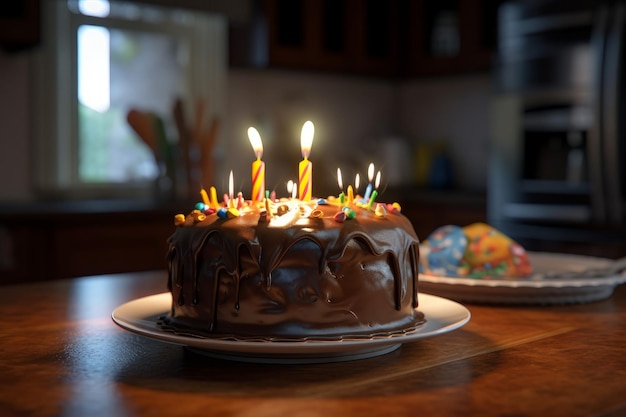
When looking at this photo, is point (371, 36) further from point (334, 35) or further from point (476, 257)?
point (476, 257)

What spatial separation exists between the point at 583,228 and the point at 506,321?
236 cm

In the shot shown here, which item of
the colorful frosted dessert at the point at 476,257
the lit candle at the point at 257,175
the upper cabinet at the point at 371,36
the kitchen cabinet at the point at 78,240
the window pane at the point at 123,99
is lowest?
the kitchen cabinet at the point at 78,240

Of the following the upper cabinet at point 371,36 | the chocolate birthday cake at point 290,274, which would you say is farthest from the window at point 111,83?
the chocolate birthday cake at point 290,274

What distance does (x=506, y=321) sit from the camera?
1.14 metres

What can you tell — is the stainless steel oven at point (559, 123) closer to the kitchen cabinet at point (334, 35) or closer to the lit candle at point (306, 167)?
the kitchen cabinet at point (334, 35)

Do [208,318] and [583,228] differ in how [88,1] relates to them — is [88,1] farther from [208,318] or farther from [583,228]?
[208,318]

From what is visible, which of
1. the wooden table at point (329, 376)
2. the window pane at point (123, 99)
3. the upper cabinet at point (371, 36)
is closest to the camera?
the wooden table at point (329, 376)

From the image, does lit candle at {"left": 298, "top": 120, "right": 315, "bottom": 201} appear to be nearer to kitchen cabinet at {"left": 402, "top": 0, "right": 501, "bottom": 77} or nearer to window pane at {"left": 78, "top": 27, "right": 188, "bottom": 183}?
window pane at {"left": 78, "top": 27, "right": 188, "bottom": 183}

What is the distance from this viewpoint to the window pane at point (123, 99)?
3.73m

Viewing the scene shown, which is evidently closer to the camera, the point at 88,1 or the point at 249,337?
the point at 249,337

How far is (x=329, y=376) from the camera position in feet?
2.71

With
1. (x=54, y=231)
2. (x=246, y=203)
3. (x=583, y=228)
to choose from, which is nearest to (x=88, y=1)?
(x=54, y=231)

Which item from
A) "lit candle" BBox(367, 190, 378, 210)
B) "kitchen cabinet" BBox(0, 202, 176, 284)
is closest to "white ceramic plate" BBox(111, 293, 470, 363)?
"lit candle" BBox(367, 190, 378, 210)

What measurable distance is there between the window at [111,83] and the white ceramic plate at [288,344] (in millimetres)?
2648
